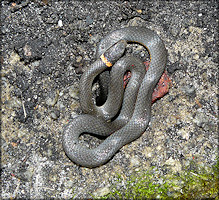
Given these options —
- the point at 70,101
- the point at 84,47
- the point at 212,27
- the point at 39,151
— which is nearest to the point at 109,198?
the point at 39,151

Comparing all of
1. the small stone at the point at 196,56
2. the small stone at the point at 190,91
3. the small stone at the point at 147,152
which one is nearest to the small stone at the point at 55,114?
the small stone at the point at 147,152

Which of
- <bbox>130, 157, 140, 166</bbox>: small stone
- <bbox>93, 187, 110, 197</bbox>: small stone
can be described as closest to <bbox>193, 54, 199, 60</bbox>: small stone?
<bbox>130, 157, 140, 166</bbox>: small stone

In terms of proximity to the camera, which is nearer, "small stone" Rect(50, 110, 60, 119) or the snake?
the snake

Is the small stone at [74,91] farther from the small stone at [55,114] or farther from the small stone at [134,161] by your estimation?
the small stone at [134,161]

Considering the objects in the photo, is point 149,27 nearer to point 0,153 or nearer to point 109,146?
point 109,146

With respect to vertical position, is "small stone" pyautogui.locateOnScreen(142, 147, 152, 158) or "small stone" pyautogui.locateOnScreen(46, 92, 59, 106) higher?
"small stone" pyautogui.locateOnScreen(46, 92, 59, 106)

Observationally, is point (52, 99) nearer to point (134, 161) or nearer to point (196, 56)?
point (134, 161)

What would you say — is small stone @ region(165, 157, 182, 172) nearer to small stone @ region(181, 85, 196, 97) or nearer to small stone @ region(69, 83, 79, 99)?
small stone @ region(181, 85, 196, 97)
